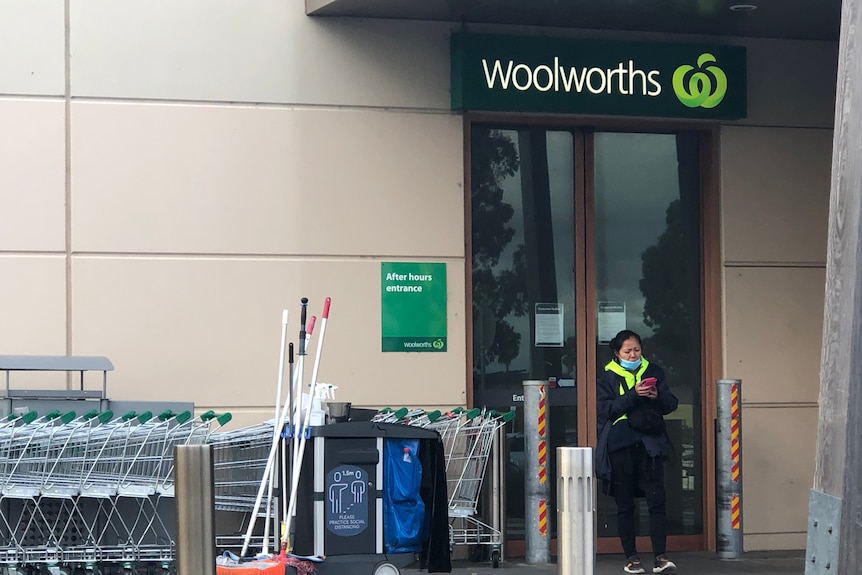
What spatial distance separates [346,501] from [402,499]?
1.28 ft

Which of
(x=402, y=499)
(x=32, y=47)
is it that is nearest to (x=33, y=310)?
(x=32, y=47)

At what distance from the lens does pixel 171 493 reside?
880 cm

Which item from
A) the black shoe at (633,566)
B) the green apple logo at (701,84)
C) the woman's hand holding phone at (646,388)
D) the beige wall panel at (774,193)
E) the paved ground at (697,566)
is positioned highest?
the green apple logo at (701,84)

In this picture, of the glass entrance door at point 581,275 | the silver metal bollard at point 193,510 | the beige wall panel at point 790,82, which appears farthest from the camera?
the beige wall panel at point 790,82

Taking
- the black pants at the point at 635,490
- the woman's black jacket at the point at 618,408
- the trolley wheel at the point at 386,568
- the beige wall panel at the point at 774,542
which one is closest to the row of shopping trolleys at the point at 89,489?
the trolley wheel at the point at 386,568

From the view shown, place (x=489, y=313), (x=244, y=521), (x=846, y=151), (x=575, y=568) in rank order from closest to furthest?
(x=846, y=151) < (x=575, y=568) < (x=244, y=521) < (x=489, y=313)

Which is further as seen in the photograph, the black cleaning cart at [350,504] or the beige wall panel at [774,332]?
the beige wall panel at [774,332]

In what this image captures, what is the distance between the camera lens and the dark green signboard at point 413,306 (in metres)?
10.5

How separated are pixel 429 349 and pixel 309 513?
97.9 inches

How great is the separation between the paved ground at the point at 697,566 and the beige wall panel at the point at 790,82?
150 inches

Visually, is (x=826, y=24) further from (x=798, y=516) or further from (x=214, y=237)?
(x=214, y=237)

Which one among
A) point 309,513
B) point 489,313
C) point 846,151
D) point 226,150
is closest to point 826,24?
point 489,313

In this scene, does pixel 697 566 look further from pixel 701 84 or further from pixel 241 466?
pixel 701 84

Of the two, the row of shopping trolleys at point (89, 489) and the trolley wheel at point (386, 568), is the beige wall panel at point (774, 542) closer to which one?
the trolley wheel at point (386, 568)
